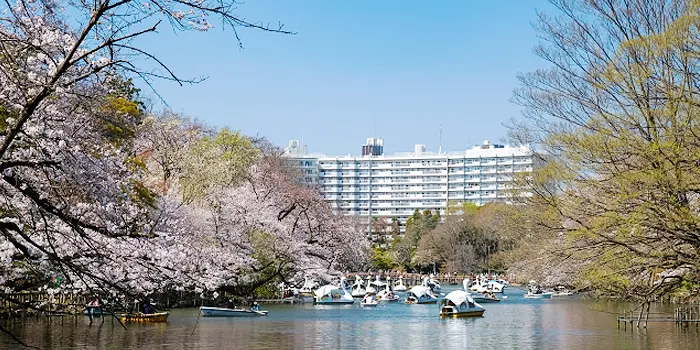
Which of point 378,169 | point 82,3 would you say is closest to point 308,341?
point 82,3

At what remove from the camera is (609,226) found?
34.3ft

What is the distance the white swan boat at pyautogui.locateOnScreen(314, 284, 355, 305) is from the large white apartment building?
91632mm

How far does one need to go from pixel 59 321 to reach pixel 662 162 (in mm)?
20326

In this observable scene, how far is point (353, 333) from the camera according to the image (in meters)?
24.2

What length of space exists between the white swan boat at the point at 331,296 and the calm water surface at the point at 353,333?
6.22 metres

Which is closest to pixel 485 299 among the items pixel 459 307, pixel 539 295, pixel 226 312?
pixel 539 295

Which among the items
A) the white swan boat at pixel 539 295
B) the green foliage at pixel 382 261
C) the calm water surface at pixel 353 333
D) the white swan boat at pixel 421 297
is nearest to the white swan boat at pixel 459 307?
the calm water surface at pixel 353 333

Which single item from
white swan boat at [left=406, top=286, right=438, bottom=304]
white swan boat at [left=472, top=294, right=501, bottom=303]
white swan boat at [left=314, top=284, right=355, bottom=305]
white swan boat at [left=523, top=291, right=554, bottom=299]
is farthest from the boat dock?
white swan boat at [left=523, top=291, right=554, bottom=299]

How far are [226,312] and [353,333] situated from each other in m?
6.30

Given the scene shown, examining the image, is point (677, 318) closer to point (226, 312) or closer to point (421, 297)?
point (226, 312)

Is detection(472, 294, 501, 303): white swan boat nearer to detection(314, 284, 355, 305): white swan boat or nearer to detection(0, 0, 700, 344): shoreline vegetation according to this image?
detection(314, 284, 355, 305): white swan boat

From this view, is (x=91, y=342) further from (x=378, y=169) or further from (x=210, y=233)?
(x=378, y=169)

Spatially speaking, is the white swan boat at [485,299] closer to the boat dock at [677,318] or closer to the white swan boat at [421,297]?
the white swan boat at [421,297]

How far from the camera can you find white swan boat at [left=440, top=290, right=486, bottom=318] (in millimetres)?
31734
